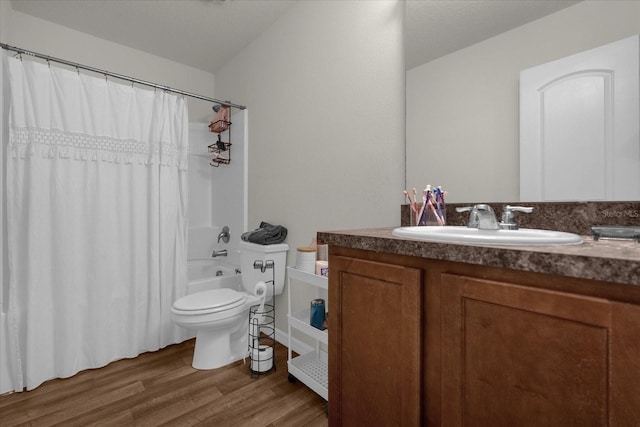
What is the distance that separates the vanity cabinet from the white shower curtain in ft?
5.41

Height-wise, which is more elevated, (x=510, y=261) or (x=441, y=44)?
(x=441, y=44)

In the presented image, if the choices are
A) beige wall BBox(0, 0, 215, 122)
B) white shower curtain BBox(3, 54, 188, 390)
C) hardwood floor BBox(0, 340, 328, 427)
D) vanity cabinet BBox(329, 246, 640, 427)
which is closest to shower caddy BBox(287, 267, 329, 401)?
hardwood floor BBox(0, 340, 328, 427)

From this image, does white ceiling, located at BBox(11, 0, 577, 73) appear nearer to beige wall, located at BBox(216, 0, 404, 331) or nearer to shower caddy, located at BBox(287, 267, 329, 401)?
beige wall, located at BBox(216, 0, 404, 331)

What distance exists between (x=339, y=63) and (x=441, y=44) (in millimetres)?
674

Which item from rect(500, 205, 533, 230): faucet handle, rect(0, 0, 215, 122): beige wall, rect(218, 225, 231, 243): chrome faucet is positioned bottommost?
rect(218, 225, 231, 243): chrome faucet

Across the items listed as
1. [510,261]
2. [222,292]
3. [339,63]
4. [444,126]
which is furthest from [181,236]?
[510,261]

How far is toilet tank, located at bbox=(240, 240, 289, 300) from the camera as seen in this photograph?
2.15 metres

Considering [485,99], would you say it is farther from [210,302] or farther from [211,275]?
[211,275]

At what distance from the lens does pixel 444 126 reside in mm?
1338

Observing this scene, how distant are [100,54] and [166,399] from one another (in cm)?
279

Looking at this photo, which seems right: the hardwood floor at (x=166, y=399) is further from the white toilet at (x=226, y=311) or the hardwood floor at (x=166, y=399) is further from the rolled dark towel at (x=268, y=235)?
the rolled dark towel at (x=268, y=235)

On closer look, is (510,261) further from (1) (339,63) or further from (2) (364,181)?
(1) (339,63)

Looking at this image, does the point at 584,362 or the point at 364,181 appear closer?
the point at 584,362

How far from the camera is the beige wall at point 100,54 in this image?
2257mm
